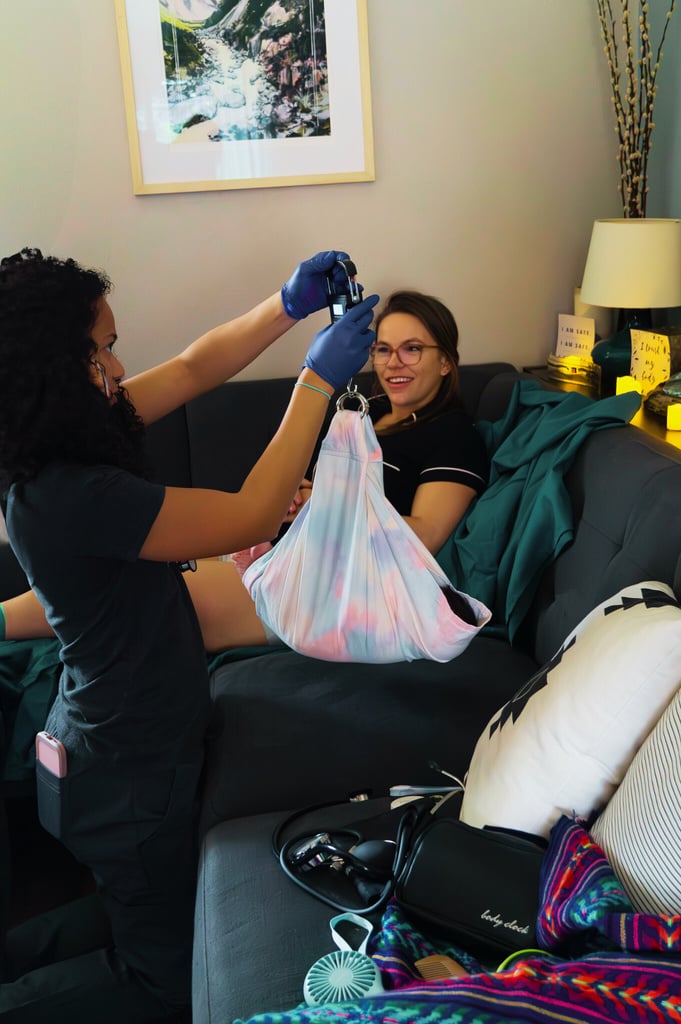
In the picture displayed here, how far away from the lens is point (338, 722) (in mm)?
1613

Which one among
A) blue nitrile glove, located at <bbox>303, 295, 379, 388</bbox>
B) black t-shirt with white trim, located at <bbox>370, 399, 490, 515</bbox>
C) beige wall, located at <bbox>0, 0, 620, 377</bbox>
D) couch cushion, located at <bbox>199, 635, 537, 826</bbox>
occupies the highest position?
beige wall, located at <bbox>0, 0, 620, 377</bbox>

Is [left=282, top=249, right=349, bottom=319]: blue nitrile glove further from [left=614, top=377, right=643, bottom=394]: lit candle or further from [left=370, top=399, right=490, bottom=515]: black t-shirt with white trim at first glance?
[left=614, top=377, right=643, bottom=394]: lit candle

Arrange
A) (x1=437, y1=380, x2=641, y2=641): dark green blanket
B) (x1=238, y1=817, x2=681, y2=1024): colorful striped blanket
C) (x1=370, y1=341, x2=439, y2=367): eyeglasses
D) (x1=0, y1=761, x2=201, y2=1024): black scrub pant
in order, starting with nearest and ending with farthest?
(x1=238, y1=817, x2=681, y2=1024): colorful striped blanket, (x1=0, y1=761, x2=201, y2=1024): black scrub pant, (x1=437, y1=380, x2=641, y2=641): dark green blanket, (x1=370, y1=341, x2=439, y2=367): eyeglasses

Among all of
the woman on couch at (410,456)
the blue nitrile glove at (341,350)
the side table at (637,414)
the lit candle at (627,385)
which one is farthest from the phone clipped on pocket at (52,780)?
the lit candle at (627,385)

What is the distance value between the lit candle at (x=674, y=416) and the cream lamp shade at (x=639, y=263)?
0.37 metres

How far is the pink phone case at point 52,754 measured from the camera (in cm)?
142

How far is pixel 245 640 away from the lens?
6.45 ft

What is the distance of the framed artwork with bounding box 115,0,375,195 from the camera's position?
7.34ft

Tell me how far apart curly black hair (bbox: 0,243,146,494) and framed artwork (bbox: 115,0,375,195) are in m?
1.14

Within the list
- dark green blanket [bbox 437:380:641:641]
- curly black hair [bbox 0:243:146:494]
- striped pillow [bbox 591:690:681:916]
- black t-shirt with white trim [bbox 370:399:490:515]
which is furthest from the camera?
black t-shirt with white trim [bbox 370:399:490:515]

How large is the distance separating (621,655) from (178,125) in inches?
70.9

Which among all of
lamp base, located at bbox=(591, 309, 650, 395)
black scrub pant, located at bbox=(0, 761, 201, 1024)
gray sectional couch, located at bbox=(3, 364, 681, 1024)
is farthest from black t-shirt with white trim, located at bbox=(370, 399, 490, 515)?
black scrub pant, located at bbox=(0, 761, 201, 1024)

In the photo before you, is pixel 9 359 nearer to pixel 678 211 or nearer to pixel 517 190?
pixel 517 190

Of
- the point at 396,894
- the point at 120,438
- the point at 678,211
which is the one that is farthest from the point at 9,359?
the point at 678,211
